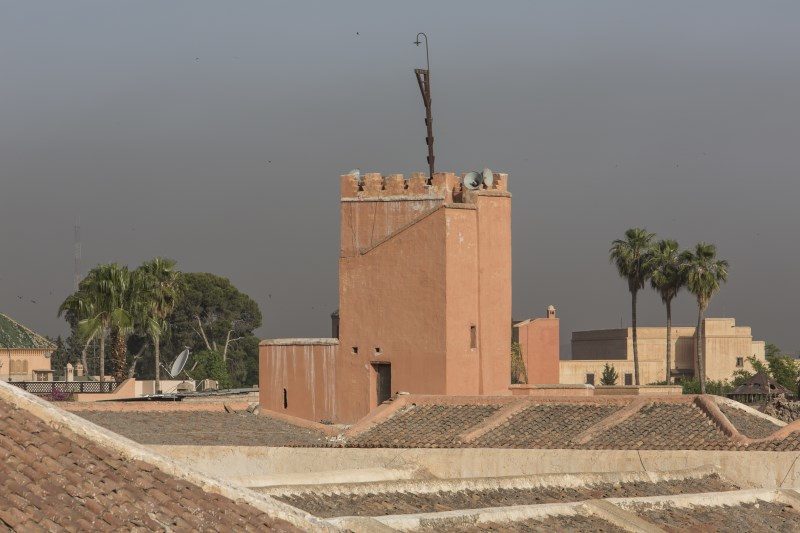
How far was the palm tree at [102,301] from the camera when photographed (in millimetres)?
56125

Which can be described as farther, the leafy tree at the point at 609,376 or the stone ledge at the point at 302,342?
the leafy tree at the point at 609,376

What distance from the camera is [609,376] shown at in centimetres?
7962

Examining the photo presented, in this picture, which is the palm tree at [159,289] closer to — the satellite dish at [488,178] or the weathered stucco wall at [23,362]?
the weathered stucco wall at [23,362]

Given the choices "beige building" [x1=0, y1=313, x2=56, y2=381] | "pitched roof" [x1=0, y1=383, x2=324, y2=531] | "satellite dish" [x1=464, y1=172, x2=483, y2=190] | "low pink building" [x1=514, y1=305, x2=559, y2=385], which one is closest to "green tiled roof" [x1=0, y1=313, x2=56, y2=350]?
"beige building" [x1=0, y1=313, x2=56, y2=381]

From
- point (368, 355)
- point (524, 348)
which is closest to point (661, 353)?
point (524, 348)

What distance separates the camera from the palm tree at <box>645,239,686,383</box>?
65812mm

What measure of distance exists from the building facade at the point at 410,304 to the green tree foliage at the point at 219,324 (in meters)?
53.6

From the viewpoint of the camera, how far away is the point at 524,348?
42531 millimetres

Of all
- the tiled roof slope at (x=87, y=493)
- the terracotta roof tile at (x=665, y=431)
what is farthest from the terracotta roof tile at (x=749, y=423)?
the tiled roof slope at (x=87, y=493)

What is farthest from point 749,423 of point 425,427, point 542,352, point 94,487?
point 94,487

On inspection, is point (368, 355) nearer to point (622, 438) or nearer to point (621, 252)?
point (622, 438)

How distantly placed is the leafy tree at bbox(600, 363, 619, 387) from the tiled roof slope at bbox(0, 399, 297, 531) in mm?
67810

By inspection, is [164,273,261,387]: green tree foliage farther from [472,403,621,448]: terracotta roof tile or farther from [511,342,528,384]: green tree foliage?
[472,403,621,448]: terracotta roof tile

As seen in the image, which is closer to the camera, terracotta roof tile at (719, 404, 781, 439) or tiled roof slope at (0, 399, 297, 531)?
tiled roof slope at (0, 399, 297, 531)
